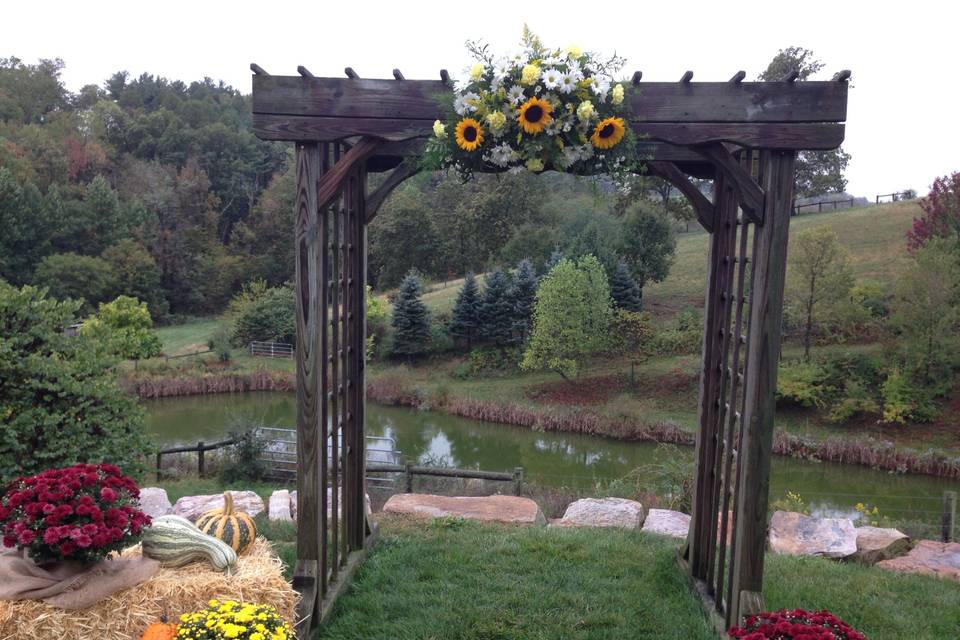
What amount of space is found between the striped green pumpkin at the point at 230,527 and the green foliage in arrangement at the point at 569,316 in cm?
1711

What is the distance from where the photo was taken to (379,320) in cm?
2577

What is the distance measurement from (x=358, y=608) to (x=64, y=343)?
350cm

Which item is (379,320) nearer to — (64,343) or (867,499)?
(867,499)

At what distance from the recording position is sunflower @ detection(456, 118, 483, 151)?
3.51m

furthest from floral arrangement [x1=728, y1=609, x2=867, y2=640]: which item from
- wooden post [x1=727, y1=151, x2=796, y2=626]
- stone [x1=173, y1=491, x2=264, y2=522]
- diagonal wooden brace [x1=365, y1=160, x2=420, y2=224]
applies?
stone [x1=173, y1=491, x2=264, y2=522]

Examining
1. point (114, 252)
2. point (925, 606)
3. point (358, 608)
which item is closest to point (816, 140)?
point (925, 606)

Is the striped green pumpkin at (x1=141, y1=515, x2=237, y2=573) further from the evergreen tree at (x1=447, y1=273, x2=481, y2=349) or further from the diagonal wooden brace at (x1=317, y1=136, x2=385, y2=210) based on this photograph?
the evergreen tree at (x1=447, y1=273, x2=481, y2=349)

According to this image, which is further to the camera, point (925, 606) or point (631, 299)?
point (631, 299)

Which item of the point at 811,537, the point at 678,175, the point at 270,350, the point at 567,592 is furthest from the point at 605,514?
the point at 270,350

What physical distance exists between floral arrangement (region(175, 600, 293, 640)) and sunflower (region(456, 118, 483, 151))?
2.15 meters

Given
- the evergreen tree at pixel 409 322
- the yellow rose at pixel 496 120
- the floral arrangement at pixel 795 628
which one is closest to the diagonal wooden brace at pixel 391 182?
the yellow rose at pixel 496 120

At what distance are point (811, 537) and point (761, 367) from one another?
124 inches

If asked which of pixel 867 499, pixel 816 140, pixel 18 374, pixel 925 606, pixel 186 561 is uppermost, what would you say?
pixel 816 140

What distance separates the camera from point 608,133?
352 cm
